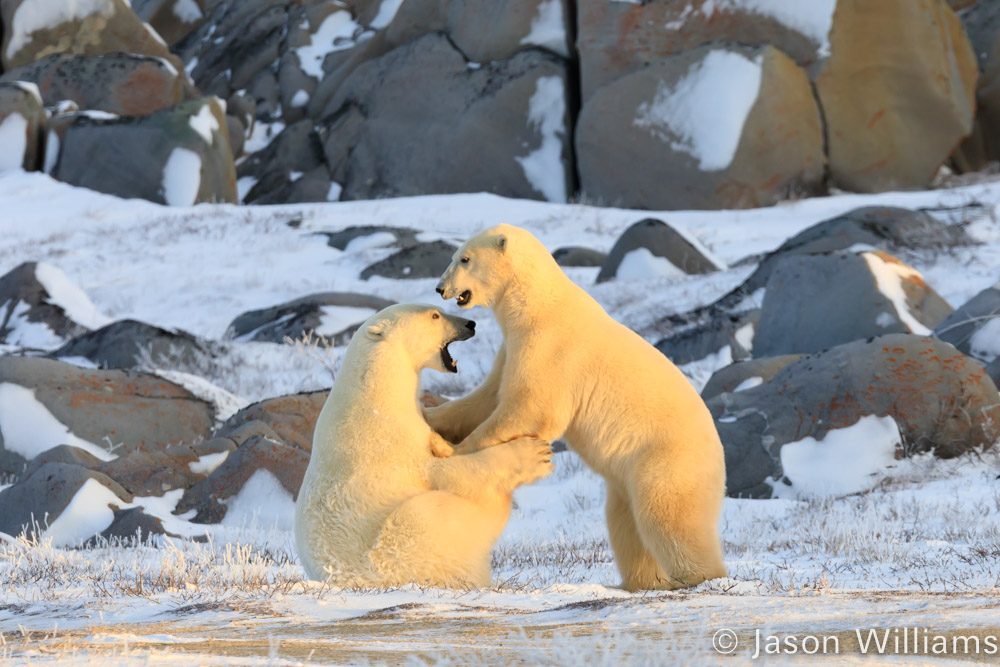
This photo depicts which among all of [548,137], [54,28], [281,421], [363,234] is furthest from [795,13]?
[54,28]

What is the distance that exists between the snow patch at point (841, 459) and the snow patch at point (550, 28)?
2208 centimetres

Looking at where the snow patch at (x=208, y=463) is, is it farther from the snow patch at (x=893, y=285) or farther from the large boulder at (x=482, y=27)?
the large boulder at (x=482, y=27)

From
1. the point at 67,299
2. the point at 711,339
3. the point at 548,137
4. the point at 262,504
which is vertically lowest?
the point at 548,137

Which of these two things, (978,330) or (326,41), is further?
(326,41)

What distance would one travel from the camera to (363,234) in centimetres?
2116

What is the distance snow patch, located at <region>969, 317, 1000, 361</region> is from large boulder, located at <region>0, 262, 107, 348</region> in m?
10.9

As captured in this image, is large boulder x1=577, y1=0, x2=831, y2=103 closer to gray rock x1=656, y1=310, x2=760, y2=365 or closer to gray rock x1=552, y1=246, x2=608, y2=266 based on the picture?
gray rock x1=552, y1=246, x2=608, y2=266

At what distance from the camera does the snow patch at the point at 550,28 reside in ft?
95.7

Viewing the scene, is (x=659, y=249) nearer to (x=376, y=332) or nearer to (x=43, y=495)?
(x=43, y=495)

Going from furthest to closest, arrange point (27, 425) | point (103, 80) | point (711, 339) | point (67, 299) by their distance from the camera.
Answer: point (103, 80) → point (67, 299) → point (711, 339) → point (27, 425)

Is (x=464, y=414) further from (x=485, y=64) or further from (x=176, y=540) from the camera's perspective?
(x=485, y=64)

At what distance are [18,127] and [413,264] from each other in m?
15.3

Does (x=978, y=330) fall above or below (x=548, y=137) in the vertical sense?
above

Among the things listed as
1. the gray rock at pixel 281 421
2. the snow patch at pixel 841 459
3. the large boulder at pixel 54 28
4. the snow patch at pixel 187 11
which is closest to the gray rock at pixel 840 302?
the snow patch at pixel 841 459
